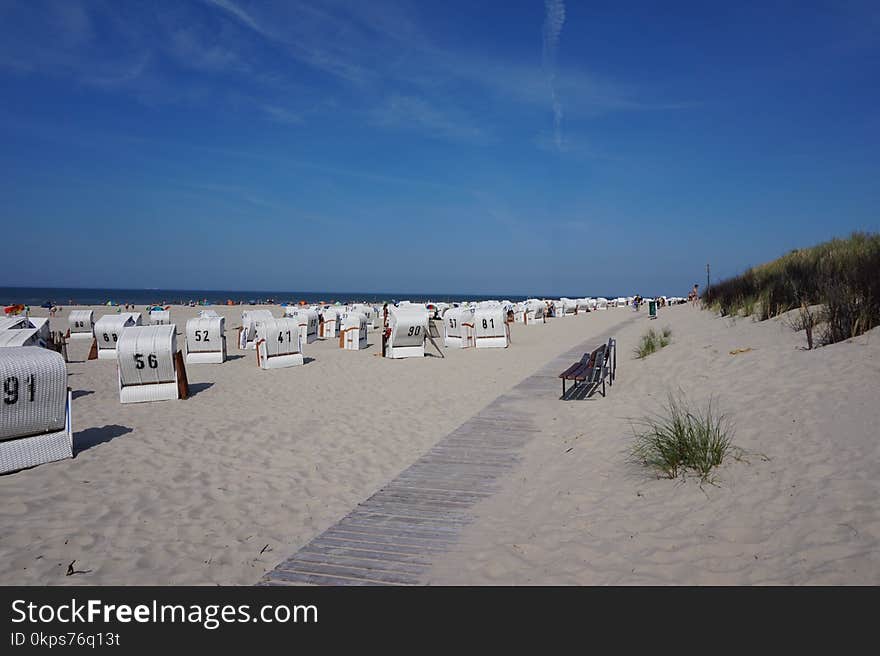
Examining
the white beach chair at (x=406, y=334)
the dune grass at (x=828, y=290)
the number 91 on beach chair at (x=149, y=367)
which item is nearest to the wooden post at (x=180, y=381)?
the number 91 on beach chair at (x=149, y=367)

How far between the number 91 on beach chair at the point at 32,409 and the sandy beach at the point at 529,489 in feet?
0.87

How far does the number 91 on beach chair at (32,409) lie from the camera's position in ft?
19.9

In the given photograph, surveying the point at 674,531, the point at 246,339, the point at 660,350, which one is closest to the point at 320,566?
the point at 674,531

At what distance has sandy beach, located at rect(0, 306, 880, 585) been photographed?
140 inches

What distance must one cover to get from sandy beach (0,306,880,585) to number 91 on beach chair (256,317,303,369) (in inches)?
194

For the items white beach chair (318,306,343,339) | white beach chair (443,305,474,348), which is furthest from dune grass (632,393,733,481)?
white beach chair (318,306,343,339)

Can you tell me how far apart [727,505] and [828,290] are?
6.06 m

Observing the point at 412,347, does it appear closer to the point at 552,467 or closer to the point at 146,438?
the point at 146,438

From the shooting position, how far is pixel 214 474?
20.2ft

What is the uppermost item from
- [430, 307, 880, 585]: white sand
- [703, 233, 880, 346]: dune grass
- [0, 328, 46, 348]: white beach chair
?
[703, 233, 880, 346]: dune grass

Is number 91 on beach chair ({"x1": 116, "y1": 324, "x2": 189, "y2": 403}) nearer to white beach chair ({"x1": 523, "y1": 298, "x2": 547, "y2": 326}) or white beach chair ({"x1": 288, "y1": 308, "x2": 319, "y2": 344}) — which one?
white beach chair ({"x1": 288, "y1": 308, "x2": 319, "y2": 344})

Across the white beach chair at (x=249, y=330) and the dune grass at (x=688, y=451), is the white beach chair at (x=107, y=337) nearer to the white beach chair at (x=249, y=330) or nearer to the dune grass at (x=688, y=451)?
the white beach chair at (x=249, y=330)

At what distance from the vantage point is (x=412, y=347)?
685 inches
